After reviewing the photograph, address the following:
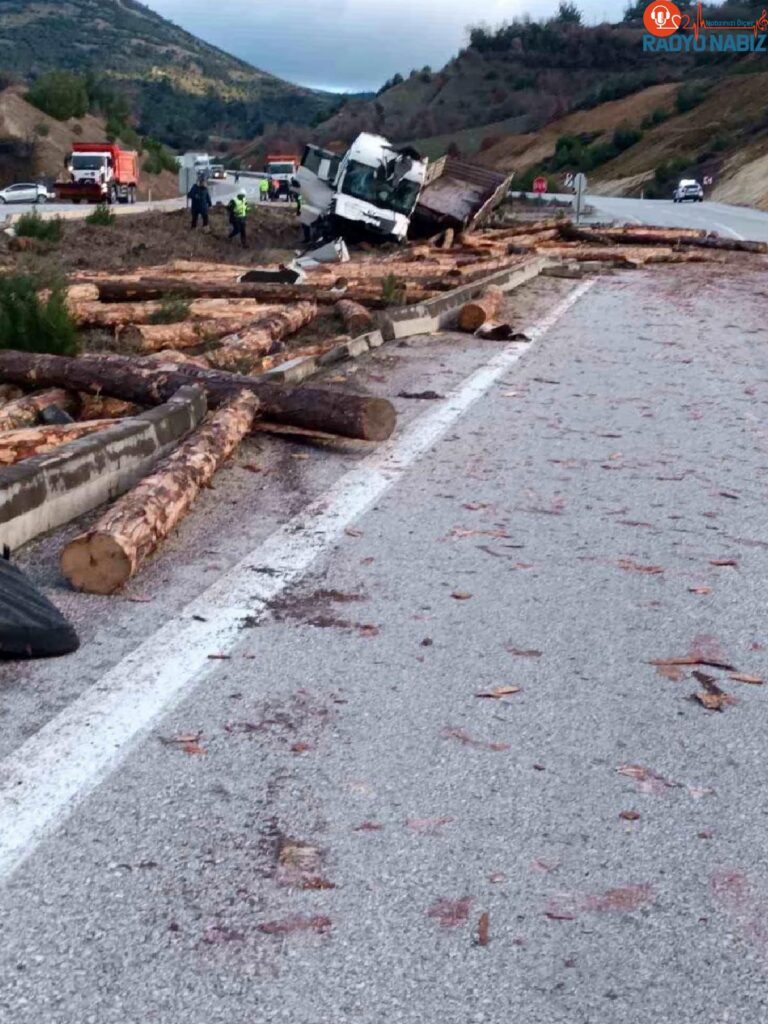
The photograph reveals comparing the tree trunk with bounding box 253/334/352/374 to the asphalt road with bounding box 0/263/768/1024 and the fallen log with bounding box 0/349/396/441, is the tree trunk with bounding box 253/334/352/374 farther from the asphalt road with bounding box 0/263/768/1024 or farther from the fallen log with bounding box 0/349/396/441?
the asphalt road with bounding box 0/263/768/1024

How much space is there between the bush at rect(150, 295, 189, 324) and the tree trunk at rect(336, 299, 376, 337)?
1682 millimetres

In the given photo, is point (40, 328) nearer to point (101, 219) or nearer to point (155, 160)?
point (101, 219)

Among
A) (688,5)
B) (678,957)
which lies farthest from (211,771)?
(688,5)

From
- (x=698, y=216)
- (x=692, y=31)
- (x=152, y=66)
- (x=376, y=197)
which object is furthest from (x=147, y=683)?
(x=152, y=66)

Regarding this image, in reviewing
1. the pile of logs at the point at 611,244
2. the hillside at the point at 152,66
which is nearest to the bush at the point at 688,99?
the hillside at the point at 152,66

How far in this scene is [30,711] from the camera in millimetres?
4078

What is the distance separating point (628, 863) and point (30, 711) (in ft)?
6.23

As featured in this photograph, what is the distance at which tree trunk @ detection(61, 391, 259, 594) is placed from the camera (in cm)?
518

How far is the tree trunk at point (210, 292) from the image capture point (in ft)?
47.1

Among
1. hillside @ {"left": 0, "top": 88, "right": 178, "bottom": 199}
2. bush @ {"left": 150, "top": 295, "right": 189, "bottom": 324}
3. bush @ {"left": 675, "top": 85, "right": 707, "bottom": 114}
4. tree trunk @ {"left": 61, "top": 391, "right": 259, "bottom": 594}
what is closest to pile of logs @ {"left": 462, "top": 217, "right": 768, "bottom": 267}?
bush @ {"left": 150, "top": 295, "right": 189, "bottom": 324}

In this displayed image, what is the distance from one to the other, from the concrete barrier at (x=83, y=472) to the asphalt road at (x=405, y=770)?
177 millimetres

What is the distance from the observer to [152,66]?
552 ft

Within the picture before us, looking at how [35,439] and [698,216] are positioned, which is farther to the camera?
[698,216]

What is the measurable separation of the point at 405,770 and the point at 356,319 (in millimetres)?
10263
